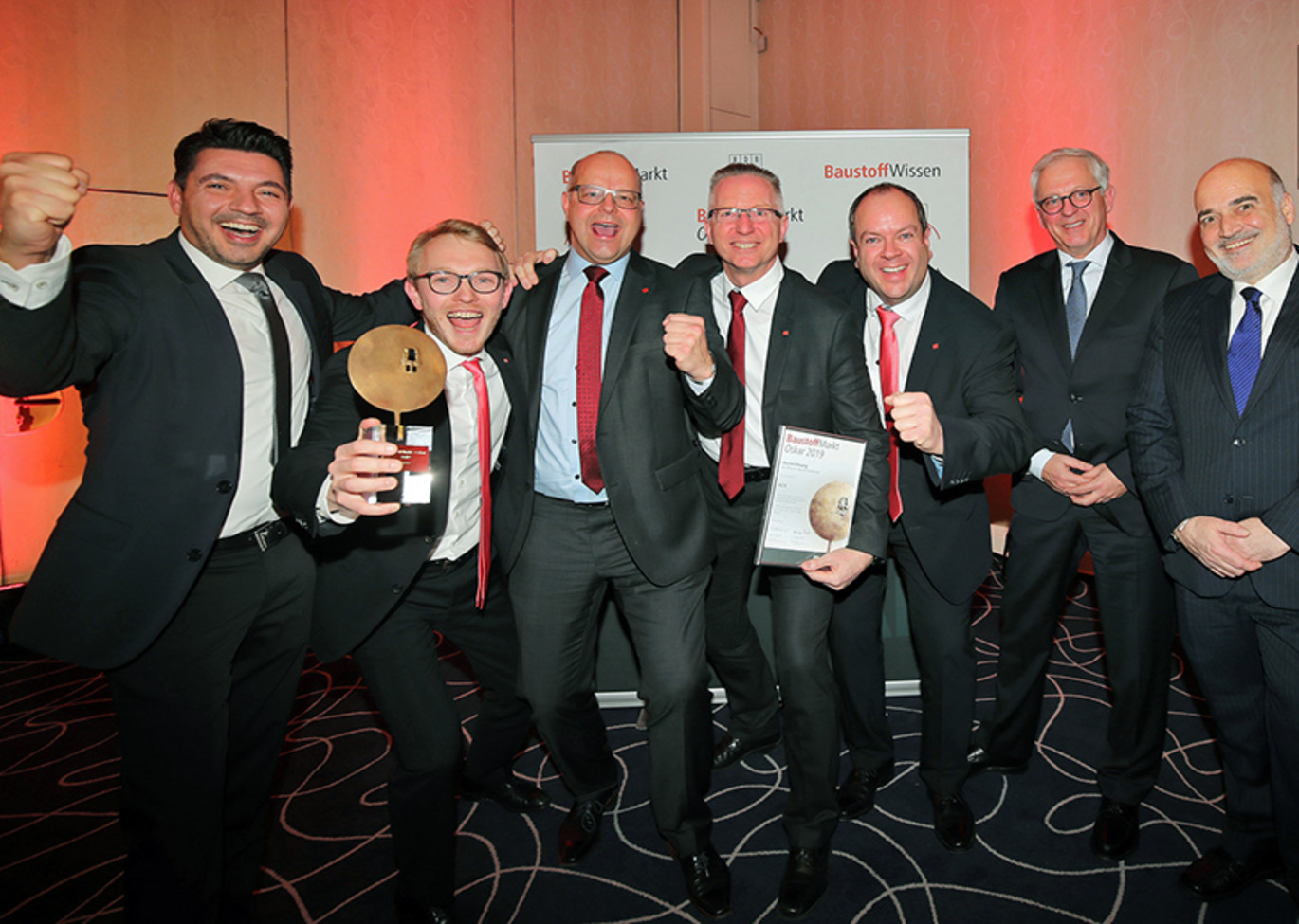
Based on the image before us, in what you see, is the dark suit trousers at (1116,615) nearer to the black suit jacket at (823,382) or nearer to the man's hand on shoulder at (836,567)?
the black suit jacket at (823,382)

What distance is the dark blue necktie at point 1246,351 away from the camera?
2.09 m

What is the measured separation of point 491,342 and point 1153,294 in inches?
80.3

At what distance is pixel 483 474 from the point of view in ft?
7.23

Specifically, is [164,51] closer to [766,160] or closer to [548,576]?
[766,160]

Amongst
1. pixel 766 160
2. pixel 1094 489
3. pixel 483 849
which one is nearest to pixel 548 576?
pixel 483 849

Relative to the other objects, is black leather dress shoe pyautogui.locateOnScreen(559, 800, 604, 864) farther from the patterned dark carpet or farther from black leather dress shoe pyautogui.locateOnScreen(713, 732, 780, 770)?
black leather dress shoe pyautogui.locateOnScreen(713, 732, 780, 770)

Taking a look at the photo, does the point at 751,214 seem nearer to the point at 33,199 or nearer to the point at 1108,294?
the point at 1108,294

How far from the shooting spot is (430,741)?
2.06 meters

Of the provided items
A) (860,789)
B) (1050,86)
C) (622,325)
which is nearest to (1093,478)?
(860,789)

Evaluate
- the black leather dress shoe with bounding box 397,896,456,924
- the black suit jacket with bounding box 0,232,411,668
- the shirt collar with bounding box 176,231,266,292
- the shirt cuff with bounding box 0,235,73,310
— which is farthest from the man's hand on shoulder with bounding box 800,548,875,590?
the shirt cuff with bounding box 0,235,73,310

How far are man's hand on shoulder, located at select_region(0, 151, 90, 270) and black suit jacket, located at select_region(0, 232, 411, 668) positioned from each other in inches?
9.1

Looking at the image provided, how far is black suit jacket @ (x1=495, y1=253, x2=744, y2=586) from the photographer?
2240 mm

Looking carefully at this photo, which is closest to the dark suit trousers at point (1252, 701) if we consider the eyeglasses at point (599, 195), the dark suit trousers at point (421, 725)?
the eyeglasses at point (599, 195)

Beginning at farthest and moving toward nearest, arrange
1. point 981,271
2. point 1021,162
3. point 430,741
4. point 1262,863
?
point 981,271, point 1021,162, point 1262,863, point 430,741
